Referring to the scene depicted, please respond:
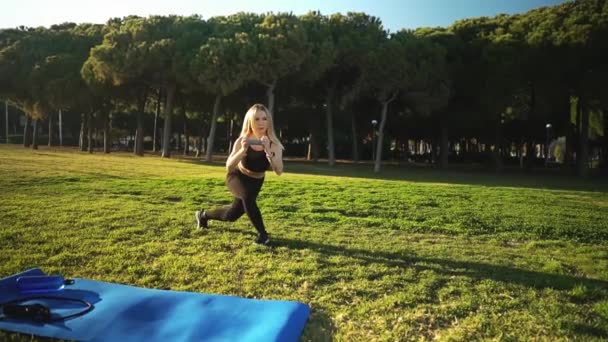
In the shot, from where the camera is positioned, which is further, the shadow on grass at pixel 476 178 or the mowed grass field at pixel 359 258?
the shadow on grass at pixel 476 178

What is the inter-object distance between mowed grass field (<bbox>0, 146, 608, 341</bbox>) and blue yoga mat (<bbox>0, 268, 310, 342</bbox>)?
→ 19 centimetres

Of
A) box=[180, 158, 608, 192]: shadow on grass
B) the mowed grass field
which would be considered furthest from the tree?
the mowed grass field

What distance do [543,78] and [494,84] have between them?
2.70 m

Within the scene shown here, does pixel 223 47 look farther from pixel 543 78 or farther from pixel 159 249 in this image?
pixel 159 249

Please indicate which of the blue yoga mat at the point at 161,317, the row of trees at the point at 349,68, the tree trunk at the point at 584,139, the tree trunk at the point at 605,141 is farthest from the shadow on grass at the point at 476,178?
the blue yoga mat at the point at 161,317

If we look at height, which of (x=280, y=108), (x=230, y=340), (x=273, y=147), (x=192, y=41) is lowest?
(x=230, y=340)

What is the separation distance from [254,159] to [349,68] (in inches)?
986

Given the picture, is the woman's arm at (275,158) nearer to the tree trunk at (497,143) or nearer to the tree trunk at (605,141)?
the tree trunk at (497,143)

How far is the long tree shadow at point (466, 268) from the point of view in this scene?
4.89m

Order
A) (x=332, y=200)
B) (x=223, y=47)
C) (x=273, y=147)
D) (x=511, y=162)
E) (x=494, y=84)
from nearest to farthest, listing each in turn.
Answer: (x=273, y=147)
(x=332, y=200)
(x=223, y=47)
(x=494, y=84)
(x=511, y=162)

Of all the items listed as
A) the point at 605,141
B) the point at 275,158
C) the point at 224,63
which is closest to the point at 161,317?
the point at 275,158

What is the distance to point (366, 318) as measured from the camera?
3.86m

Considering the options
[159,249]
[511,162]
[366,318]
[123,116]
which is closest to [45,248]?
[159,249]

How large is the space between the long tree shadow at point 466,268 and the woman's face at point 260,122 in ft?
4.90
